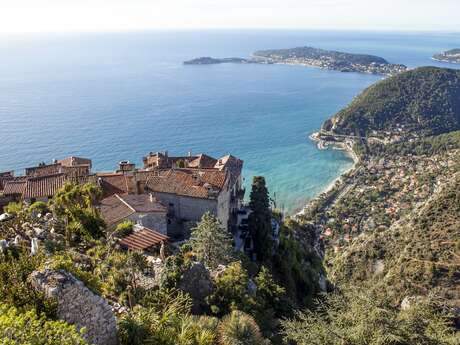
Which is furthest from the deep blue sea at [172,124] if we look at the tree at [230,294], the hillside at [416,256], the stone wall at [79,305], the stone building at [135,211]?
the stone wall at [79,305]

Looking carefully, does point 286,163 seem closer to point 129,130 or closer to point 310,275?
point 129,130

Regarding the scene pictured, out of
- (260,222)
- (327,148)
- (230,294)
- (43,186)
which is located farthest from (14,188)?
(327,148)

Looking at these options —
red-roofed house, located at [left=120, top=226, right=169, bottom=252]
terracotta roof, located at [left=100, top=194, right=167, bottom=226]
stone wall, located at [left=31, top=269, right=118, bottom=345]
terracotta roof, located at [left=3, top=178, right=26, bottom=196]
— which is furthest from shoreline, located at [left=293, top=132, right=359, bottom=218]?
stone wall, located at [left=31, top=269, right=118, bottom=345]

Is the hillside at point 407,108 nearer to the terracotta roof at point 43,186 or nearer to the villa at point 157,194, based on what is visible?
the villa at point 157,194

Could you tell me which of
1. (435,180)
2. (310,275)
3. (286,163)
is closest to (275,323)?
(310,275)

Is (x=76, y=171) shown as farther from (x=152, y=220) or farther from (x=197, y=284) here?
(x=197, y=284)
